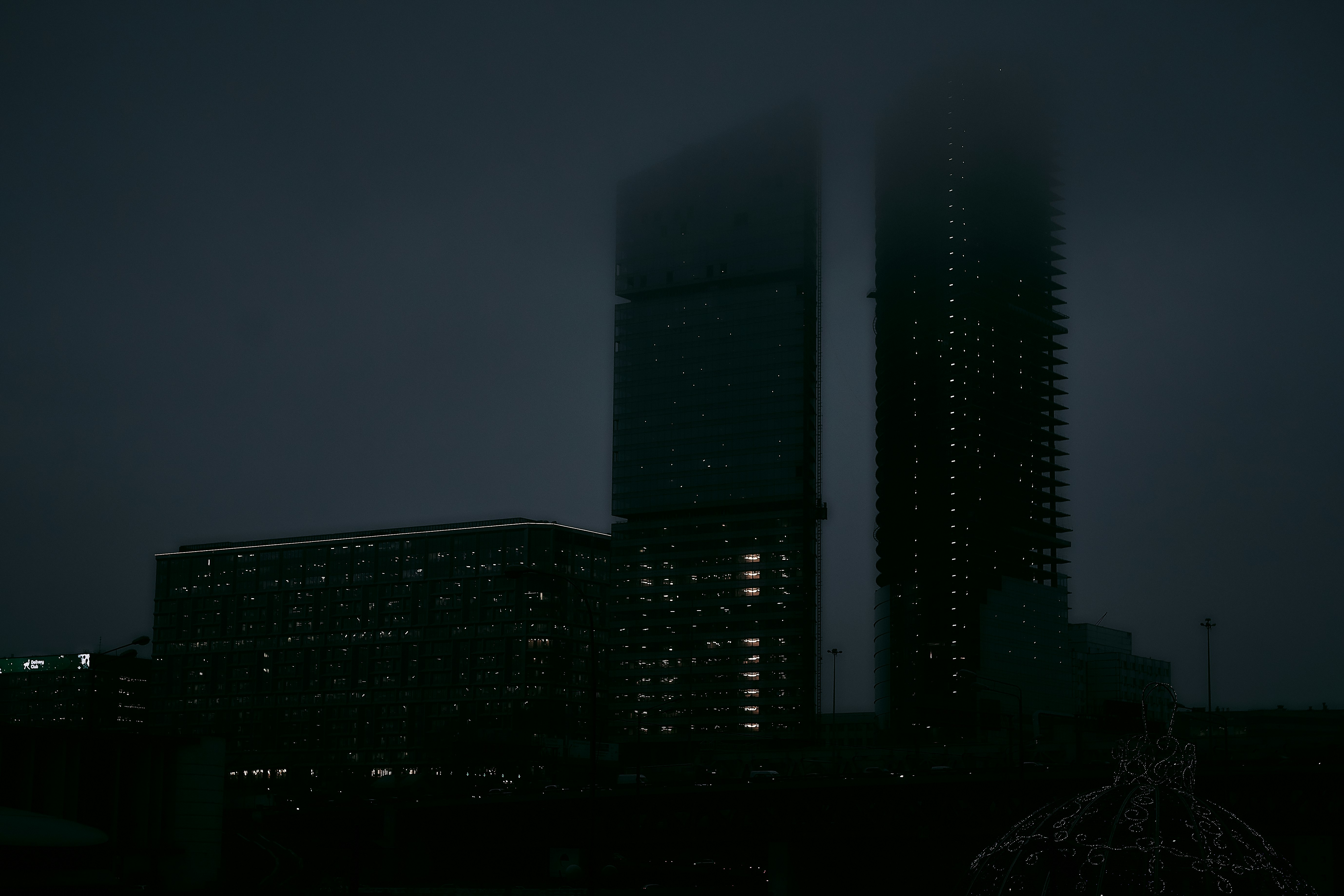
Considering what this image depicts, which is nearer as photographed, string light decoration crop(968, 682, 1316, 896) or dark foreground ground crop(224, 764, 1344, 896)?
string light decoration crop(968, 682, 1316, 896)

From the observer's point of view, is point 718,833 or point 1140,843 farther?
point 718,833

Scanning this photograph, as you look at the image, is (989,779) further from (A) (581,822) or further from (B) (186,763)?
(B) (186,763)

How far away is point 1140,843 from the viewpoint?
3410 inches

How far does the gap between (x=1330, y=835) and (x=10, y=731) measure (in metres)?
73.9

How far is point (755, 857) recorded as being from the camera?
13025 cm

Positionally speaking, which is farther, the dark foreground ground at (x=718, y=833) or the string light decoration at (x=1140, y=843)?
the dark foreground ground at (x=718, y=833)

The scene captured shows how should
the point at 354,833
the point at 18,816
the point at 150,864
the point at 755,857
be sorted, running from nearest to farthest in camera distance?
1. the point at 354,833
2. the point at 18,816
3. the point at 150,864
4. the point at 755,857

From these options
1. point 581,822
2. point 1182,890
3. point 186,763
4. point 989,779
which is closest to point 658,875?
point 581,822

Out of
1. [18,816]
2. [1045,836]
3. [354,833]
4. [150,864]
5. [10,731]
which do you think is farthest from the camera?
[1045,836]

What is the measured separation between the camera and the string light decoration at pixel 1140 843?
73.6m

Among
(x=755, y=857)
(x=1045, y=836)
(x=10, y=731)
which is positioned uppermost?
(x=10, y=731)

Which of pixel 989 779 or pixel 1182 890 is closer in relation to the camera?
pixel 1182 890

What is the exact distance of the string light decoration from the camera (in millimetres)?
73625

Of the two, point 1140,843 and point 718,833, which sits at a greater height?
point 1140,843
